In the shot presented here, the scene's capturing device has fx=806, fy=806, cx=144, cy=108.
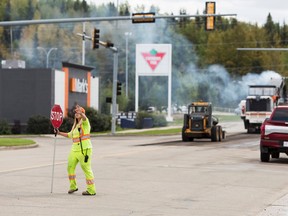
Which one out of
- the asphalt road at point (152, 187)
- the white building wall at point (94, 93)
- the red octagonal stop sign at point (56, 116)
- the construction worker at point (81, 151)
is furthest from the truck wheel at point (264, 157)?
the white building wall at point (94, 93)

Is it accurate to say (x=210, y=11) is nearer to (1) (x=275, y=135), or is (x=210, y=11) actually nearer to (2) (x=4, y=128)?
(1) (x=275, y=135)

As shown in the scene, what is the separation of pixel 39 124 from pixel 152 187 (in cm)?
3980

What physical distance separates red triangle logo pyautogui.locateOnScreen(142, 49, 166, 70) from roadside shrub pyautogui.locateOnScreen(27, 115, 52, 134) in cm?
2850

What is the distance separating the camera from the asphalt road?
1461 cm

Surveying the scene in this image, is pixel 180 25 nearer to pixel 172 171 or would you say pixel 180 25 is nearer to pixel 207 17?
pixel 207 17

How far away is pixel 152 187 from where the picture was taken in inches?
731

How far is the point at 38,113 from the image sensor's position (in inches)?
2384

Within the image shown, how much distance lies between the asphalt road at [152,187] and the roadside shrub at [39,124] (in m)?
27.4

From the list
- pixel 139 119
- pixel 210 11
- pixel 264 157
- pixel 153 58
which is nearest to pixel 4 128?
pixel 139 119

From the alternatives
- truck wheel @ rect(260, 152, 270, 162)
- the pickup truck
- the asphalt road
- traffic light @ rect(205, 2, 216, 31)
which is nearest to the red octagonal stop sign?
the asphalt road

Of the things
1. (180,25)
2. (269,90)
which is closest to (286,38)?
(180,25)

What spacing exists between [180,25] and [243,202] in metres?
137

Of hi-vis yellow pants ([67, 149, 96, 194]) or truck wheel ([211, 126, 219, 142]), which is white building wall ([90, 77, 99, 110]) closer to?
truck wheel ([211, 126, 219, 142])

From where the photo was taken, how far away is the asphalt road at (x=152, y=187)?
1461cm
